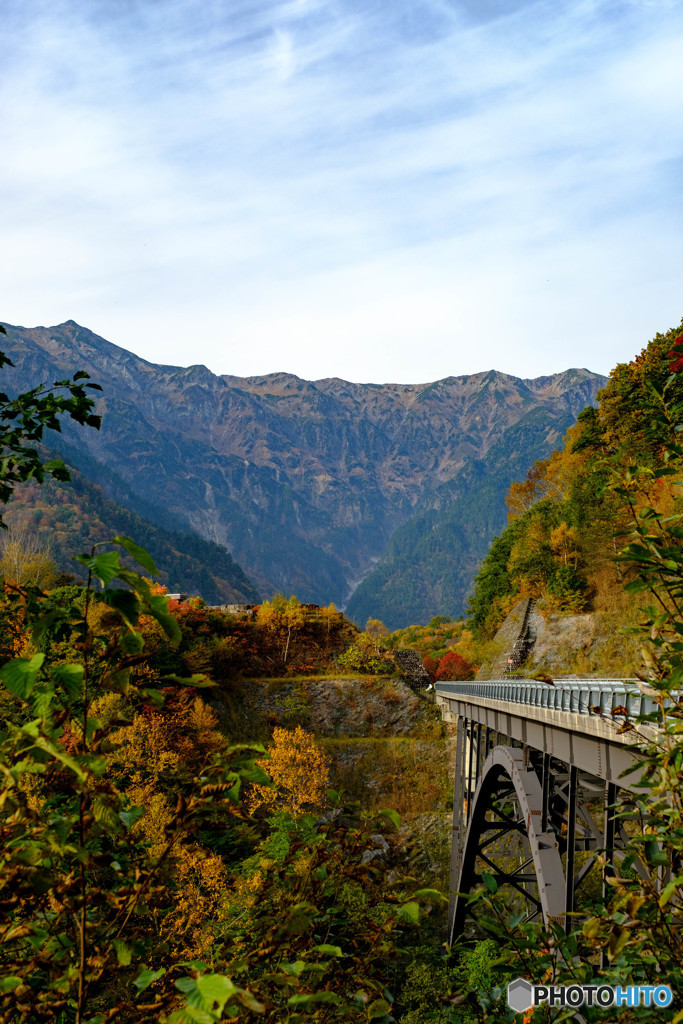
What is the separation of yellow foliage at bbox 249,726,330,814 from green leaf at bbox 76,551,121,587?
36.8m

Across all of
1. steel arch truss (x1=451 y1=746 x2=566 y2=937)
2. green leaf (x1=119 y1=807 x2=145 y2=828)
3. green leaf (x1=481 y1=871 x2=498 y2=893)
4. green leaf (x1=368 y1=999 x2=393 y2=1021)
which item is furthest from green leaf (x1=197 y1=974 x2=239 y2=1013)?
steel arch truss (x1=451 y1=746 x2=566 y2=937)

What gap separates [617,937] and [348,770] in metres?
52.1

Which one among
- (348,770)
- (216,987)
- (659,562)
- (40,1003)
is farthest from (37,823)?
(348,770)

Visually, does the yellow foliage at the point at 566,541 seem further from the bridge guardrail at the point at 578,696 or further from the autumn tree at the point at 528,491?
the bridge guardrail at the point at 578,696

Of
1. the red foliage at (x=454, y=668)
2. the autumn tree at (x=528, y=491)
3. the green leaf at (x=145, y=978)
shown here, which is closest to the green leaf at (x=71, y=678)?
the green leaf at (x=145, y=978)

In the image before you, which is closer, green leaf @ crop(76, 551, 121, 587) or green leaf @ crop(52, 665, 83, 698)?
green leaf @ crop(76, 551, 121, 587)

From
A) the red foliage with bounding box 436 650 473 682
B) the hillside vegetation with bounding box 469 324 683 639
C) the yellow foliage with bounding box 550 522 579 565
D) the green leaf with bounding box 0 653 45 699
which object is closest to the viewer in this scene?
the green leaf with bounding box 0 653 45 699

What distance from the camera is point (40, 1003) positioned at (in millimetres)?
2588

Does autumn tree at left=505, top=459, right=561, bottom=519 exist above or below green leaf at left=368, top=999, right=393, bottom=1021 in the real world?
above

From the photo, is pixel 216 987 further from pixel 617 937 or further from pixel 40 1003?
pixel 617 937

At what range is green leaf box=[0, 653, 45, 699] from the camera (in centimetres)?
190

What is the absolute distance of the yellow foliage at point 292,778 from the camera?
38.4 m

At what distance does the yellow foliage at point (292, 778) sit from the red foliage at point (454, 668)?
3150 centimetres

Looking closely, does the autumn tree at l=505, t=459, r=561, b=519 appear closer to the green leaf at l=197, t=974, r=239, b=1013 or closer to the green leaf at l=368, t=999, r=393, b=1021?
the green leaf at l=368, t=999, r=393, b=1021
